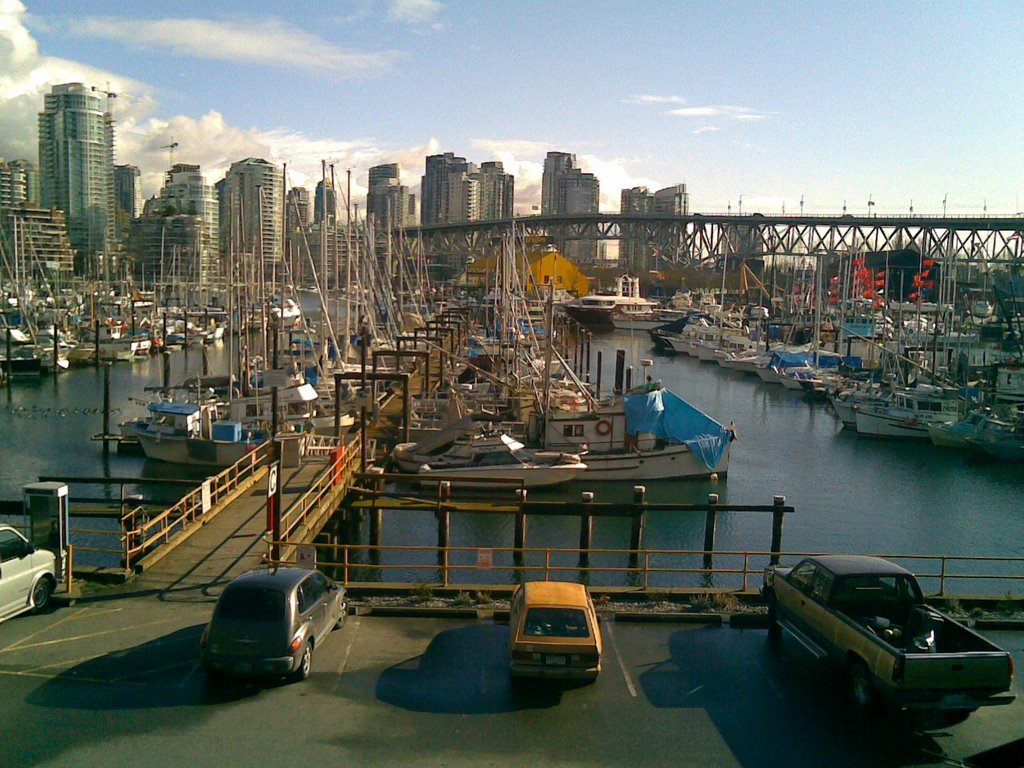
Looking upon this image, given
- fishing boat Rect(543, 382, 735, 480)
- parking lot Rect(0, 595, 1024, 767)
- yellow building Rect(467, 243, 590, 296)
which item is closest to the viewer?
parking lot Rect(0, 595, 1024, 767)

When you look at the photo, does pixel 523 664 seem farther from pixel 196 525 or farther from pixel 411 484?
pixel 411 484

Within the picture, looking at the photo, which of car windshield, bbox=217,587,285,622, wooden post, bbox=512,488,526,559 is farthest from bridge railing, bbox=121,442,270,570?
wooden post, bbox=512,488,526,559

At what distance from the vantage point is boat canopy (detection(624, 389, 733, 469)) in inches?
1247

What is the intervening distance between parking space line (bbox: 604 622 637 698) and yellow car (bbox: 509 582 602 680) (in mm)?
460

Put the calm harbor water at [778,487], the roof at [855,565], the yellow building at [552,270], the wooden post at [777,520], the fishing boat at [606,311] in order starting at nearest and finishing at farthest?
the roof at [855,565] → the wooden post at [777,520] → the calm harbor water at [778,487] → the fishing boat at [606,311] → the yellow building at [552,270]

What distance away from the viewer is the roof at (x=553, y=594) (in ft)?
35.1

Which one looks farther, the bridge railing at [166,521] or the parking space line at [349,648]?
the bridge railing at [166,521]

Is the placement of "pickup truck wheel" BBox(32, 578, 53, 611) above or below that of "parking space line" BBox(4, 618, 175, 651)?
above

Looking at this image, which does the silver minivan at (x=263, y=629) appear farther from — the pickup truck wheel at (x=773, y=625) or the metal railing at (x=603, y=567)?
the metal railing at (x=603, y=567)

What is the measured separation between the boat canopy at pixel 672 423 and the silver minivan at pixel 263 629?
2200 cm

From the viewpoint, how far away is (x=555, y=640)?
10.2 metres

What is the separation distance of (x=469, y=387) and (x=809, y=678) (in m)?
32.1

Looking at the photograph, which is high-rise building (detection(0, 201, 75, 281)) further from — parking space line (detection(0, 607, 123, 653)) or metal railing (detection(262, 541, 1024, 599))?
parking space line (detection(0, 607, 123, 653))

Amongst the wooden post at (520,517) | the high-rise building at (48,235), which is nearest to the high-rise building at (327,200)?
the wooden post at (520,517)
